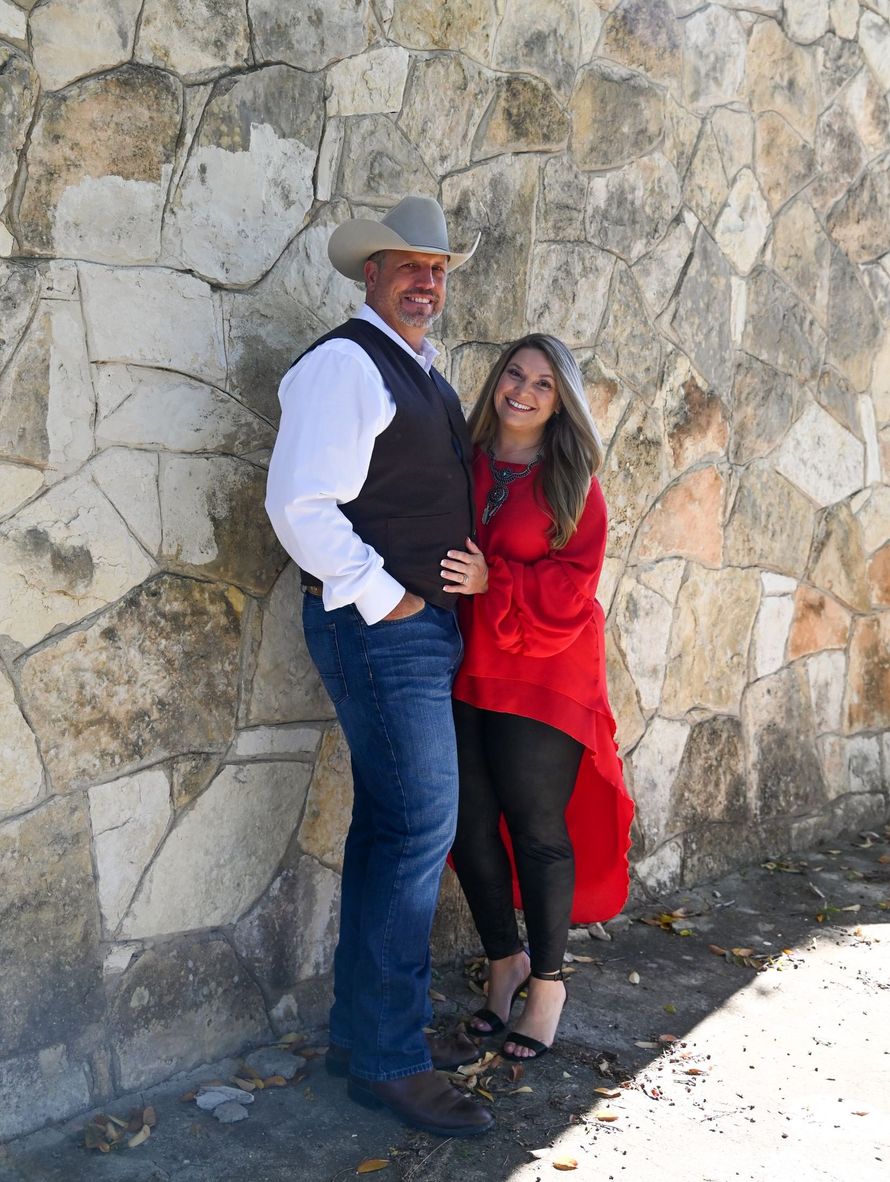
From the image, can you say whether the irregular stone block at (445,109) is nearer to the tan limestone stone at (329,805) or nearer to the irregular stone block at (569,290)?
the irregular stone block at (569,290)

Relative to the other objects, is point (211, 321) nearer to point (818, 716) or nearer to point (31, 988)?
point (31, 988)

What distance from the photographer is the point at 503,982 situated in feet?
10.8

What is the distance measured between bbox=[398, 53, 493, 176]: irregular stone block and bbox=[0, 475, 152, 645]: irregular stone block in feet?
4.52

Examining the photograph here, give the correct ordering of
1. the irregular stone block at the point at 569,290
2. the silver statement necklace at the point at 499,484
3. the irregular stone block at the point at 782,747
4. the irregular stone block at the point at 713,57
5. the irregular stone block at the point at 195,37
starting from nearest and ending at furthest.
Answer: the irregular stone block at the point at 195,37 < the silver statement necklace at the point at 499,484 < the irregular stone block at the point at 569,290 < the irregular stone block at the point at 713,57 < the irregular stone block at the point at 782,747

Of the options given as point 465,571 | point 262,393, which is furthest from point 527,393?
point 262,393

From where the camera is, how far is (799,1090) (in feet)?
9.93

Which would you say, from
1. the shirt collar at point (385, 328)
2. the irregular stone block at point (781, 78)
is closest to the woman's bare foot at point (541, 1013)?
the shirt collar at point (385, 328)

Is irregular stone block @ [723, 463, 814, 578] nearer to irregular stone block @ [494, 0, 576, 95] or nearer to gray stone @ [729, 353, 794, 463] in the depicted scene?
gray stone @ [729, 353, 794, 463]

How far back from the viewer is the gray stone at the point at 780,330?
447 cm

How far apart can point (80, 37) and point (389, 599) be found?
4.35 feet

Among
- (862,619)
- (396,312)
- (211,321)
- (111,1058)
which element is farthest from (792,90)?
(111,1058)

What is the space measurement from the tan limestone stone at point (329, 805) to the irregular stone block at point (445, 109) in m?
1.58

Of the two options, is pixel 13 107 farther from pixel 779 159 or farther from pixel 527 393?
pixel 779 159

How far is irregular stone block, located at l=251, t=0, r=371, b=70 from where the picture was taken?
2.85m
